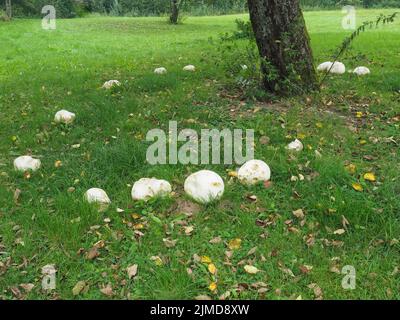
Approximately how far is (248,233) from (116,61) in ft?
26.3

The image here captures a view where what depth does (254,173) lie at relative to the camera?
14.9 ft

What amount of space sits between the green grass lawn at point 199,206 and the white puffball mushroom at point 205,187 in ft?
0.38

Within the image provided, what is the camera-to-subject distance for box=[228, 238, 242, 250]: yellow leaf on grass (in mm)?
3770

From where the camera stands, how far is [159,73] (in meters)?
8.70

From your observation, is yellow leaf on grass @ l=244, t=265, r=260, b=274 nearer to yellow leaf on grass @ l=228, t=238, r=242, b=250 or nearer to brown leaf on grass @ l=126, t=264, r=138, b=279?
yellow leaf on grass @ l=228, t=238, r=242, b=250

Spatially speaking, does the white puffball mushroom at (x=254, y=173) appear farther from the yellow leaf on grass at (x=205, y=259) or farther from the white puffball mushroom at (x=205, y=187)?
the yellow leaf on grass at (x=205, y=259)

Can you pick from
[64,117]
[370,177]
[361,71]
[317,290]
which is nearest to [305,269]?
[317,290]

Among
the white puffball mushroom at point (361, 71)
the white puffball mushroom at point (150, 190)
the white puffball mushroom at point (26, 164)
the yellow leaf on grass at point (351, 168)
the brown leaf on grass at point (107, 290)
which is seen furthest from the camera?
the white puffball mushroom at point (361, 71)

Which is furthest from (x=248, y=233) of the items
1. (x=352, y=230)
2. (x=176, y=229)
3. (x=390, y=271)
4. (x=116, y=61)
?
(x=116, y=61)

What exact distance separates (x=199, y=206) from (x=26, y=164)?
218cm

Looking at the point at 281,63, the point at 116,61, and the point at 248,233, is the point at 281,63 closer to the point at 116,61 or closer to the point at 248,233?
the point at 248,233

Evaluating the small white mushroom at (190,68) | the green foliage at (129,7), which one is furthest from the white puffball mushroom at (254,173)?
the green foliage at (129,7)

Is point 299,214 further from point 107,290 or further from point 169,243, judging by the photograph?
point 107,290

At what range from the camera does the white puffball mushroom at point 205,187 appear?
426 cm
